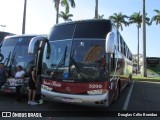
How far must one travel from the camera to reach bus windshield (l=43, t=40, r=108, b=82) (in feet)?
31.8

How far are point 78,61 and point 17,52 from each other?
4203 mm

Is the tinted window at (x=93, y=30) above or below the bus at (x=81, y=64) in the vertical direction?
above

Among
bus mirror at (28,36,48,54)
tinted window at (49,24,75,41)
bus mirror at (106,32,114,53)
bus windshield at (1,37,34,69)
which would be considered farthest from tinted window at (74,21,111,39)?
bus windshield at (1,37,34,69)

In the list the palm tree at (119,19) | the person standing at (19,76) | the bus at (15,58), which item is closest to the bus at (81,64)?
the person standing at (19,76)

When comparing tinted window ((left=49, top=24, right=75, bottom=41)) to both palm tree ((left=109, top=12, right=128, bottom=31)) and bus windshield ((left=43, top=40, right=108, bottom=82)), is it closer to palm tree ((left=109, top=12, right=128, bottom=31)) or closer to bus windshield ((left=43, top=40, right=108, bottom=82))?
bus windshield ((left=43, top=40, right=108, bottom=82))

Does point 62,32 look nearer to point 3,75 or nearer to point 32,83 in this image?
point 32,83

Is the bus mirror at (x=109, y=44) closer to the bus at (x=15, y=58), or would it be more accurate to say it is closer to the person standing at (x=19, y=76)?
the bus at (x=15, y=58)

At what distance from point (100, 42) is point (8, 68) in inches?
195

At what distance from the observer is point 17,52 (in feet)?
42.9

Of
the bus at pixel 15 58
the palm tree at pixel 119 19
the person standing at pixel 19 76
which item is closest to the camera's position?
the person standing at pixel 19 76

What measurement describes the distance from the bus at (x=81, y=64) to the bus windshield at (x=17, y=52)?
216 centimetres

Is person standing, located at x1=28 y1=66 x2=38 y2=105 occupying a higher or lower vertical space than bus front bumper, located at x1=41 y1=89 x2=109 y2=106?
higher

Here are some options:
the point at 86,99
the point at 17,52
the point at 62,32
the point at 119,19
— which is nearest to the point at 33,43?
the point at 62,32

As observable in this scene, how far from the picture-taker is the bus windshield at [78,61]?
970 centimetres
